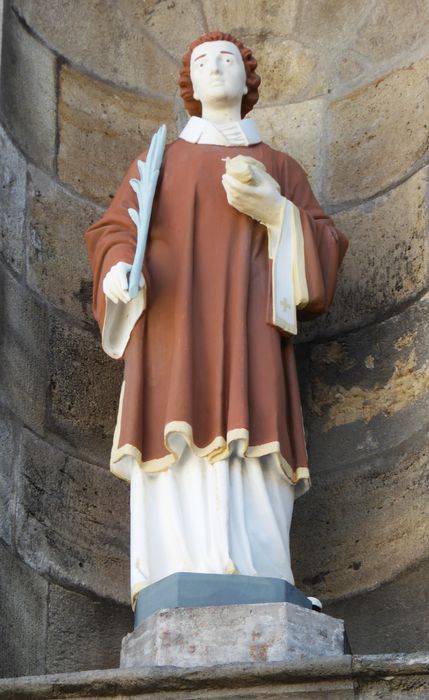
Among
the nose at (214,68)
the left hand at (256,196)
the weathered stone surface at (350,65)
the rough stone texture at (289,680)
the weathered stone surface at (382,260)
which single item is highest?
the weathered stone surface at (350,65)

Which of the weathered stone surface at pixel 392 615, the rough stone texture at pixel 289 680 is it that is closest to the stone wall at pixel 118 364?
the weathered stone surface at pixel 392 615

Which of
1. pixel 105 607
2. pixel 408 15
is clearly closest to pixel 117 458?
pixel 105 607

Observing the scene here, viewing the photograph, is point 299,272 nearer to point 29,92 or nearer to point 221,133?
point 221,133

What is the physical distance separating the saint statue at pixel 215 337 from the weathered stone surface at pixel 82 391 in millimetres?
481

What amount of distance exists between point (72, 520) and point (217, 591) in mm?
902

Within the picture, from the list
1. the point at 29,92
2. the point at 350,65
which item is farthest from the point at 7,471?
the point at 350,65

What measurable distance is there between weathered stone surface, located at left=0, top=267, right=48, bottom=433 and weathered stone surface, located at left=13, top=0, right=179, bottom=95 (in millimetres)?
1065

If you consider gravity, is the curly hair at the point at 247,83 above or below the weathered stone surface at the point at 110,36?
below

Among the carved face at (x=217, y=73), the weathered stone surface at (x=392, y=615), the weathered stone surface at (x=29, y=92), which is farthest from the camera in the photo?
the weathered stone surface at (x=29, y=92)

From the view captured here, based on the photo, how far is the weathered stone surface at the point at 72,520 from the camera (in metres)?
5.76

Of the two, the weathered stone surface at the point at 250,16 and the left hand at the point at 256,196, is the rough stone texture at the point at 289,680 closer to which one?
the left hand at the point at 256,196

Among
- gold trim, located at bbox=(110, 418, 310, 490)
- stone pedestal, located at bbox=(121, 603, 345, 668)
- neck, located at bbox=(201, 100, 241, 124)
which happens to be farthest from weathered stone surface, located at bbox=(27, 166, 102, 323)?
stone pedestal, located at bbox=(121, 603, 345, 668)

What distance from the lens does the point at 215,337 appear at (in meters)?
5.50

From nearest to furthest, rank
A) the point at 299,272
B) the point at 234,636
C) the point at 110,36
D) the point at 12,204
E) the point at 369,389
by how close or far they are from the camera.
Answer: the point at 234,636 < the point at 299,272 < the point at 369,389 < the point at 12,204 < the point at 110,36
